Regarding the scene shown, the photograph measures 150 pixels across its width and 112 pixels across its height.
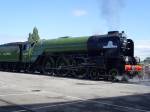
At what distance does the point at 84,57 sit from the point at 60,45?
398cm

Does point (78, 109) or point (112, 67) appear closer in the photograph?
point (78, 109)

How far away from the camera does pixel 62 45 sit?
3381 centimetres

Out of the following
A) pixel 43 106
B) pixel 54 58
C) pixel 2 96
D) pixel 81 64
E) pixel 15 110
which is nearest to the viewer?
pixel 15 110

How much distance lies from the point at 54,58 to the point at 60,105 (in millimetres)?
21333

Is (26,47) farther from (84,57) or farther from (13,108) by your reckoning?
(13,108)

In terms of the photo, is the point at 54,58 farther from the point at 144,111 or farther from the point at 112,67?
the point at 144,111

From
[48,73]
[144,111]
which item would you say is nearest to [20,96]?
[144,111]

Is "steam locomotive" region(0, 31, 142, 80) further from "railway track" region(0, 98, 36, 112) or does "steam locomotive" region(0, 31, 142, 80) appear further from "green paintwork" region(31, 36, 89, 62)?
"railway track" region(0, 98, 36, 112)

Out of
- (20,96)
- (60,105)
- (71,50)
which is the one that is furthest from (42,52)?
(60,105)

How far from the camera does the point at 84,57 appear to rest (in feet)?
101

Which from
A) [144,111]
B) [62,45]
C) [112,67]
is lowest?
[144,111]

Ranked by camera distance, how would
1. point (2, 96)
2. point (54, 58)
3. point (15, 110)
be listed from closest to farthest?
point (15, 110), point (2, 96), point (54, 58)

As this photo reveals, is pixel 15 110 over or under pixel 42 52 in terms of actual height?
under

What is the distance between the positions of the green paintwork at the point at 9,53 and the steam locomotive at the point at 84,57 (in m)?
0.61
